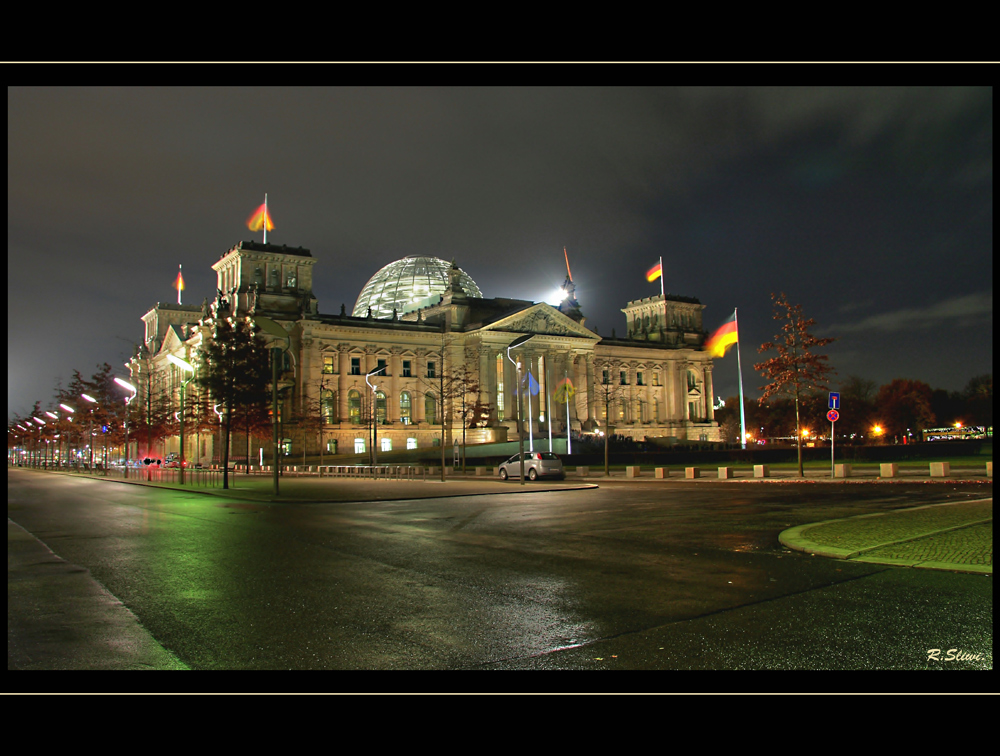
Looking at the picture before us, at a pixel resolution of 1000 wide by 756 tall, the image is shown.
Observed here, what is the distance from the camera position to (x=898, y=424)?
123500mm

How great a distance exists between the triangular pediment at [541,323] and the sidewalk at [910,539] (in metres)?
80.4

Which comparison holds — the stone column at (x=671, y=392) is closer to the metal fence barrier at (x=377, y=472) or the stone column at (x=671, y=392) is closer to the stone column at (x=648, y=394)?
the stone column at (x=648, y=394)

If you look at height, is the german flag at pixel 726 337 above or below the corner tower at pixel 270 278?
below

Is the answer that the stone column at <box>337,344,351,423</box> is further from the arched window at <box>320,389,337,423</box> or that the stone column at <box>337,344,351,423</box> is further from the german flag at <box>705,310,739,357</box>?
the german flag at <box>705,310,739,357</box>

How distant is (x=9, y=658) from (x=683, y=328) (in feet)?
407

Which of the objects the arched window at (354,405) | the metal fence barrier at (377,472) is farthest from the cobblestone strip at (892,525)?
the arched window at (354,405)

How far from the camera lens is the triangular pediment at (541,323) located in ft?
316

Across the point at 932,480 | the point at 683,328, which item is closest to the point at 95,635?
the point at 932,480

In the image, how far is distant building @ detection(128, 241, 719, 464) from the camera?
282 ft

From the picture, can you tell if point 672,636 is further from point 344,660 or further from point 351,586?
point 351,586

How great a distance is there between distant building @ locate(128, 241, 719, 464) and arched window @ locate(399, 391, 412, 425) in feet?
0.47

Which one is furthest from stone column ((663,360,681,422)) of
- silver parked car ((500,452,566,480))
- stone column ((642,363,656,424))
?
silver parked car ((500,452,566,480))
